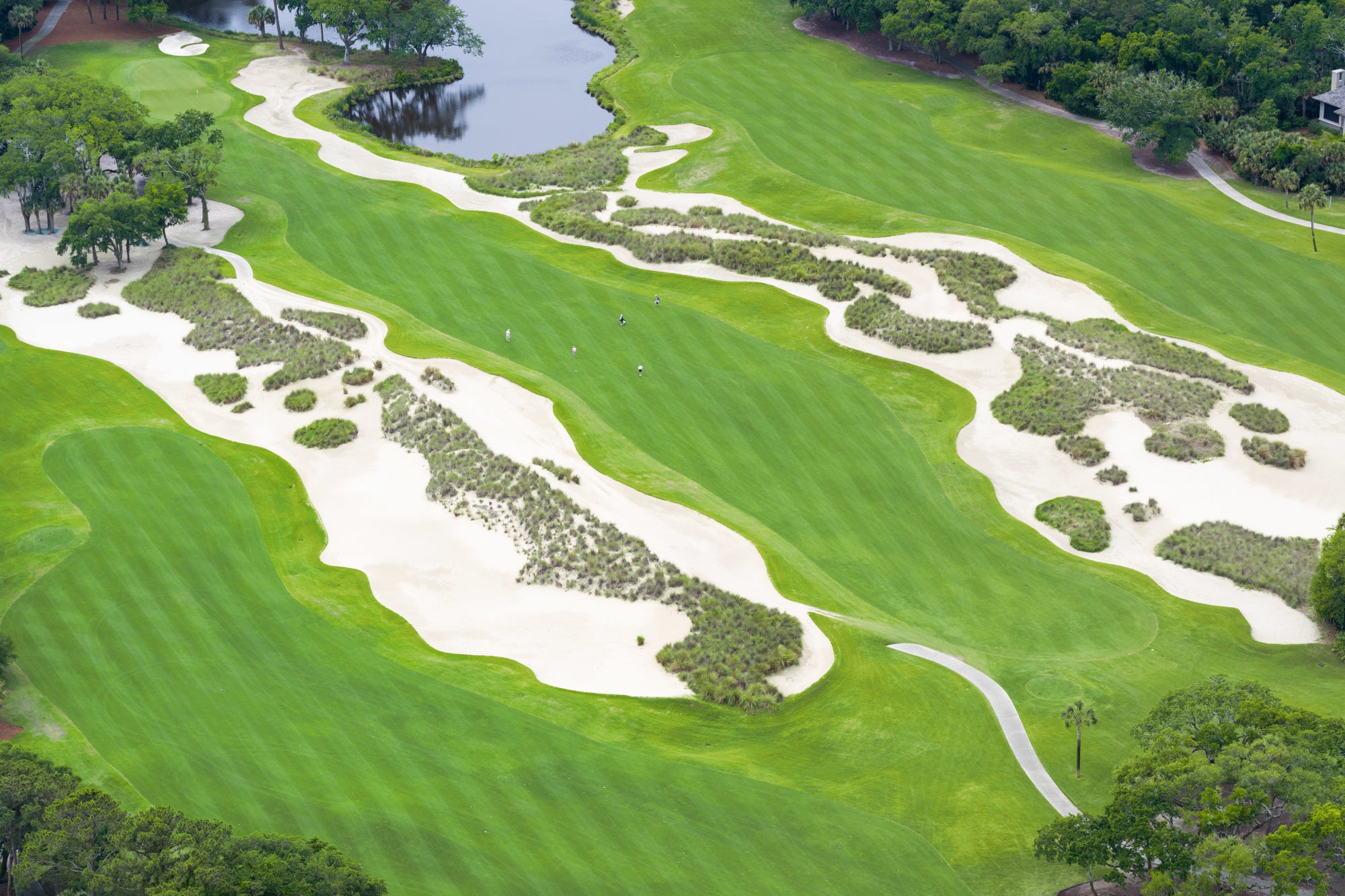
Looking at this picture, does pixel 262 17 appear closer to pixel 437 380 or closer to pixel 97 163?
pixel 97 163

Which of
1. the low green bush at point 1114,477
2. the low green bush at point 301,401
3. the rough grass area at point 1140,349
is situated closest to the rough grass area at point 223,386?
the low green bush at point 301,401

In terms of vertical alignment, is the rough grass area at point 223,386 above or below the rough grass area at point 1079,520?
below

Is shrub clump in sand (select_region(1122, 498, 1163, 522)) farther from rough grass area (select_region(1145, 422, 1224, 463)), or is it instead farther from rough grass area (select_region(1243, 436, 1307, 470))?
rough grass area (select_region(1243, 436, 1307, 470))

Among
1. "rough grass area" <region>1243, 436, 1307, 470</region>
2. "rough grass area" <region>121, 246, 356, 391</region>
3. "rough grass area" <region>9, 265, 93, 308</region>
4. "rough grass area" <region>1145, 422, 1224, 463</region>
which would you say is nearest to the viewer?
"rough grass area" <region>1243, 436, 1307, 470</region>

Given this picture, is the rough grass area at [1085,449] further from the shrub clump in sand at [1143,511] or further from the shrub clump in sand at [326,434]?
the shrub clump in sand at [326,434]

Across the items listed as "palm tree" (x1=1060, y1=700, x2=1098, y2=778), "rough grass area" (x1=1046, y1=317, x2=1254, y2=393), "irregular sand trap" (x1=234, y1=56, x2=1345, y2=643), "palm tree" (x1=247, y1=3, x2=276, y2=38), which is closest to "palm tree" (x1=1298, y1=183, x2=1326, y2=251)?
"irregular sand trap" (x1=234, y1=56, x2=1345, y2=643)

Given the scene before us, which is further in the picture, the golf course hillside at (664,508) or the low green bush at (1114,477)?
the low green bush at (1114,477)
